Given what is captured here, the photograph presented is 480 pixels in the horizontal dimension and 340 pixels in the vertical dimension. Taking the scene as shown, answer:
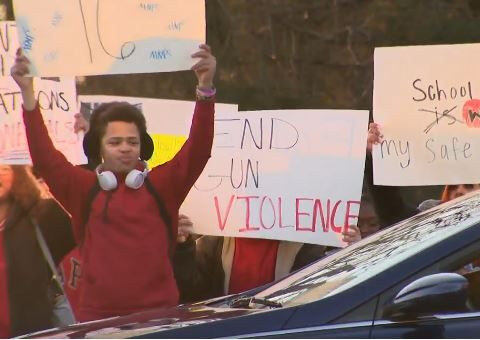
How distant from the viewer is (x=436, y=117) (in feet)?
18.9

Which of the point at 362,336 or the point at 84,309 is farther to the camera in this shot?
the point at 84,309

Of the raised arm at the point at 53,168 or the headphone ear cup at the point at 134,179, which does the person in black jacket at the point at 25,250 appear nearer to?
the raised arm at the point at 53,168

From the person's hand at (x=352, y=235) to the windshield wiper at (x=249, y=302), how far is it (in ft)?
5.48

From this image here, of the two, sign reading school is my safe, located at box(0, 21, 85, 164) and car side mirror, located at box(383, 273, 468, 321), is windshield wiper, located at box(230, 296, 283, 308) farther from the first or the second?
sign reading school is my safe, located at box(0, 21, 85, 164)

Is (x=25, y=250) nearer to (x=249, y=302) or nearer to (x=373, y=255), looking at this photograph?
(x=249, y=302)

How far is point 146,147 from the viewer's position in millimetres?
5414

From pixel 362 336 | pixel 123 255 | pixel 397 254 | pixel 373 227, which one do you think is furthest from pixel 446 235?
pixel 373 227

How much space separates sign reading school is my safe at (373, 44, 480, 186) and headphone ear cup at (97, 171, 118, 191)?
4.81 feet

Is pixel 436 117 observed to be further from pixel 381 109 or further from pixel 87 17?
pixel 87 17

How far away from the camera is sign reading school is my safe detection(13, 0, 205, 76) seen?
541 cm

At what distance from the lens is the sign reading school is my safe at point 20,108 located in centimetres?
581

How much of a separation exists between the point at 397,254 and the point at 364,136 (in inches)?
90.5

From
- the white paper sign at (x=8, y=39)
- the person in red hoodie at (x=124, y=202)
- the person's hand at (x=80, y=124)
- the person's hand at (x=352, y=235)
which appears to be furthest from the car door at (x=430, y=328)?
the white paper sign at (x=8, y=39)

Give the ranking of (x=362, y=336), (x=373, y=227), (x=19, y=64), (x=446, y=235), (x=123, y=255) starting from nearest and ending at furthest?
(x=362, y=336) → (x=446, y=235) → (x=123, y=255) → (x=19, y=64) → (x=373, y=227)
